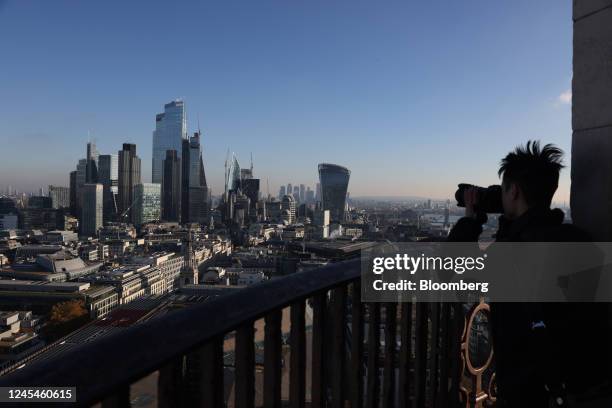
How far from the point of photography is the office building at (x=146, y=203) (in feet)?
202

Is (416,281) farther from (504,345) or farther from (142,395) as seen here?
(142,395)

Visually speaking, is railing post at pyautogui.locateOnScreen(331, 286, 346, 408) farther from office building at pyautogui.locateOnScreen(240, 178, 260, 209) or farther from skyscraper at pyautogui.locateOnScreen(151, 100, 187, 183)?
skyscraper at pyautogui.locateOnScreen(151, 100, 187, 183)

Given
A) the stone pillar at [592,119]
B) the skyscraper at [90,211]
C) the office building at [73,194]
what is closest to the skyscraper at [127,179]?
the office building at [73,194]

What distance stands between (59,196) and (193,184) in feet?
77.0

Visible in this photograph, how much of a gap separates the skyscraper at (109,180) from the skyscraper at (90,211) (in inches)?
306

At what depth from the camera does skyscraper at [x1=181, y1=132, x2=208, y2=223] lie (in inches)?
2544

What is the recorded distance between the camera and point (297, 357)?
0.99m

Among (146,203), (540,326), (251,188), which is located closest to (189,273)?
(540,326)

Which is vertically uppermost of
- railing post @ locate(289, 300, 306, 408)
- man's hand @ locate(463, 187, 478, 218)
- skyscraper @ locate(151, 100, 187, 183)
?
skyscraper @ locate(151, 100, 187, 183)

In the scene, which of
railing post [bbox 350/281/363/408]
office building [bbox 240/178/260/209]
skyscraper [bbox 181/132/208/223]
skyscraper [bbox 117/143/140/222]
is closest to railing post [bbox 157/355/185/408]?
railing post [bbox 350/281/363/408]

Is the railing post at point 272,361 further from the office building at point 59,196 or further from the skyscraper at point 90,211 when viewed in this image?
the office building at point 59,196

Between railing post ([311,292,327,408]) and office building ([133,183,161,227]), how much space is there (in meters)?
62.5

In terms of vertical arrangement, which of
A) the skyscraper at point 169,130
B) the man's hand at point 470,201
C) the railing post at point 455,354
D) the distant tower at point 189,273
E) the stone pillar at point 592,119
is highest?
the skyscraper at point 169,130

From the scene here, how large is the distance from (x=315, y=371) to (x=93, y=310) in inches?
785
